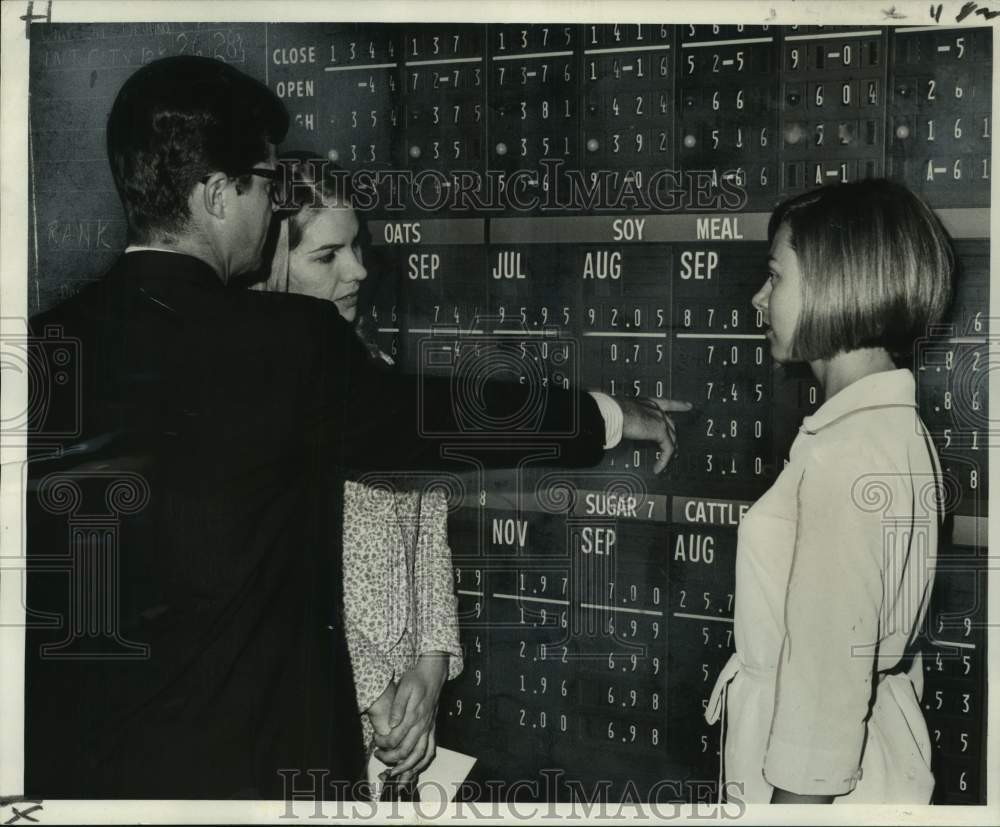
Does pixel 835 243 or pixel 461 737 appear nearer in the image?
pixel 835 243

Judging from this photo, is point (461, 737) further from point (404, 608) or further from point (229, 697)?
point (229, 697)

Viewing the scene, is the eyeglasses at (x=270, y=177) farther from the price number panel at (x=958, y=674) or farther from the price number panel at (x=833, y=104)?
the price number panel at (x=958, y=674)

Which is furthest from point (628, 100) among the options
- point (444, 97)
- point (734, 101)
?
point (444, 97)

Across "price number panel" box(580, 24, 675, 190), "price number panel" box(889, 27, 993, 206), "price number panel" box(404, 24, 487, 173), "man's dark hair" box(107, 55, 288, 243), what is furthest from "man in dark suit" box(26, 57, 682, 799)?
"price number panel" box(889, 27, 993, 206)

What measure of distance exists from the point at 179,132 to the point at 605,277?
597 millimetres

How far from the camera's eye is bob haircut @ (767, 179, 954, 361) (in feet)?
3.90

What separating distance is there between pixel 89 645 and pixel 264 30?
866 millimetres

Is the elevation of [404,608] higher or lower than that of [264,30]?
lower

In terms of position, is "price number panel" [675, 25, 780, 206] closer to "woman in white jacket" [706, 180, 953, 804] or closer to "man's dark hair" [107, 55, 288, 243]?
"woman in white jacket" [706, 180, 953, 804]

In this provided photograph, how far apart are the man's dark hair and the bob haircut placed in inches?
28.4

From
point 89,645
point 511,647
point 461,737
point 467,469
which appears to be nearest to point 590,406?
point 467,469

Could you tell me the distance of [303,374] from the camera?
1215 millimetres

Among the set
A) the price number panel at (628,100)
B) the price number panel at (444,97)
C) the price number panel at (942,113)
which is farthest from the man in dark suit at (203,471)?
the price number panel at (942,113)

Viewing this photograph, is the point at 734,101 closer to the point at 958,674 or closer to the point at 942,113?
the point at 942,113
